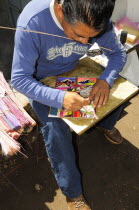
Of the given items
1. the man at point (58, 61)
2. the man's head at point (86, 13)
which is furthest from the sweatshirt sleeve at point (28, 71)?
the man's head at point (86, 13)

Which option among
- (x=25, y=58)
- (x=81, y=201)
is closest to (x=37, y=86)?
(x=25, y=58)

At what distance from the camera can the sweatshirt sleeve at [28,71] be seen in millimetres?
1595

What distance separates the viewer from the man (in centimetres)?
149

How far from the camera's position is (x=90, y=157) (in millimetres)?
2564

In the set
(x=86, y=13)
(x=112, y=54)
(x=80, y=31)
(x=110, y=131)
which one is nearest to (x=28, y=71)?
(x=80, y=31)

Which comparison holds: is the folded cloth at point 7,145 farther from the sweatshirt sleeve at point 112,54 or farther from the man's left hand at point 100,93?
the sweatshirt sleeve at point 112,54

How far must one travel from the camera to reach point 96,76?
206 centimetres


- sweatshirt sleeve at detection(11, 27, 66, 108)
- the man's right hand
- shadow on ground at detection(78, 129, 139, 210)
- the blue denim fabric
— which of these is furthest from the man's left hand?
shadow on ground at detection(78, 129, 139, 210)

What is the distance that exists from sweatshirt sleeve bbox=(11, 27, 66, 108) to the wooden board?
218 mm

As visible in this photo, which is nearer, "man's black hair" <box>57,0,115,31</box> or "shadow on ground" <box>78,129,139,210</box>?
"man's black hair" <box>57,0,115,31</box>

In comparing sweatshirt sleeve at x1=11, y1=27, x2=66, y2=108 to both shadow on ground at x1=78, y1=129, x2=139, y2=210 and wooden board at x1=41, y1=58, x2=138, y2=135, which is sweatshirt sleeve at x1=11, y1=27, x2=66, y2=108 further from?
shadow on ground at x1=78, y1=129, x2=139, y2=210

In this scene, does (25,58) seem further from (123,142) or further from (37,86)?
(123,142)

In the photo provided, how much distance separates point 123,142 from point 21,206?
146 cm

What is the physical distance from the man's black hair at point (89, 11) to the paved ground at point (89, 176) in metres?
1.72
